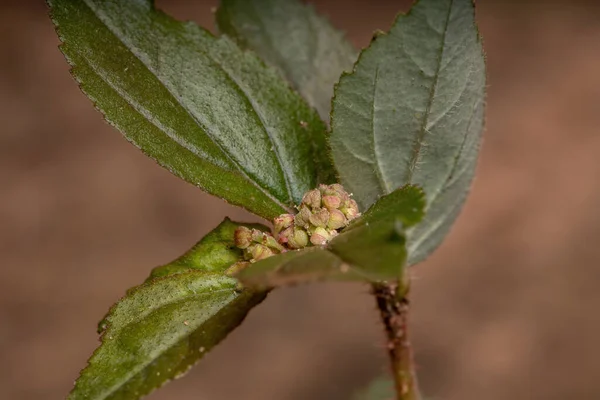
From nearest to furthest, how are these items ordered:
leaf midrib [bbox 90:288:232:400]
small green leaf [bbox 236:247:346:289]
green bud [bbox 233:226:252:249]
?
small green leaf [bbox 236:247:346:289] → leaf midrib [bbox 90:288:232:400] → green bud [bbox 233:226:252:249]

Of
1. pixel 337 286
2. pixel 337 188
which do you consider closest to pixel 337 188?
pixel 337 188

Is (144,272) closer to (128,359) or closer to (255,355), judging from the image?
(255,355)

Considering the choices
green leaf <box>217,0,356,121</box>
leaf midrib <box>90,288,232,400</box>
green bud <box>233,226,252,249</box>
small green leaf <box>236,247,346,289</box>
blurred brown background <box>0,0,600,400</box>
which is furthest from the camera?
blurred brown background <box>0,0,600,400</box>

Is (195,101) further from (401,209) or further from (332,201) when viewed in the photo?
(401,209)

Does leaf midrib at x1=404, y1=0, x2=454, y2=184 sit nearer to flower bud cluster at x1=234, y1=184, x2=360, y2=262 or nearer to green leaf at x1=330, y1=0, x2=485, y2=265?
green leaf at x1=330, y1=0, x2=485, y2=265

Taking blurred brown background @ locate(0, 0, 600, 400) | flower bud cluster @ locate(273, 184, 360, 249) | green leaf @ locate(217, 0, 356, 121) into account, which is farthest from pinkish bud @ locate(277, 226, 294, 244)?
blurred brown background @ locate(0, 0, 600, 400)

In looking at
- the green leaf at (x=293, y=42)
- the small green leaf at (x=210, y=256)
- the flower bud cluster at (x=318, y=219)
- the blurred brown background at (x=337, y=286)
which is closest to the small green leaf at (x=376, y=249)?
the flower bud cluster at (x=318, y=219)

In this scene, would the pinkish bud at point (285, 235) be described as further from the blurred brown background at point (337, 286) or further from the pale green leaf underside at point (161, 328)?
the blurred brown background at point (337, 286)
